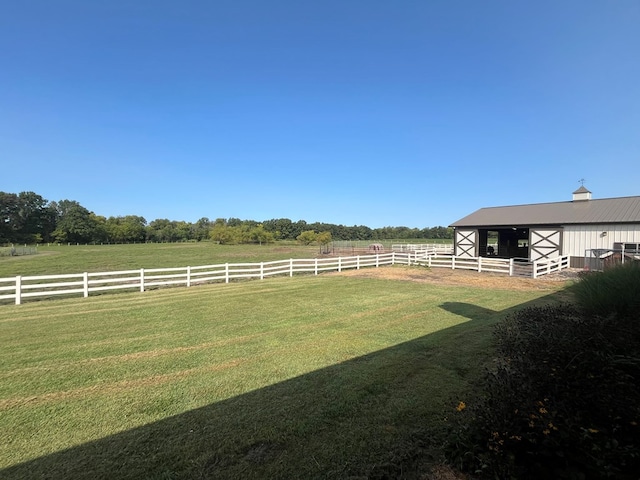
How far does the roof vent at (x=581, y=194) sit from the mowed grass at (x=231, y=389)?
21.2 meters

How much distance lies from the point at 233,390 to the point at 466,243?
2459cm

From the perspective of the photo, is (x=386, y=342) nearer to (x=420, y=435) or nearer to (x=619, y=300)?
(x=420, y=435)

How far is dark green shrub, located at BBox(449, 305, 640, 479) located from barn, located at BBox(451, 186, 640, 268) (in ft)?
59.2

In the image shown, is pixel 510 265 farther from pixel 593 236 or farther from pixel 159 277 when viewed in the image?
pixel 159 277

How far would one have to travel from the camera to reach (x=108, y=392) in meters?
3.80

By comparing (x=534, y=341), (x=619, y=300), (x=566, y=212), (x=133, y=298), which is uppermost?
(x=566, y=212)

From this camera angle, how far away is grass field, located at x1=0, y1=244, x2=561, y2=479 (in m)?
2.52

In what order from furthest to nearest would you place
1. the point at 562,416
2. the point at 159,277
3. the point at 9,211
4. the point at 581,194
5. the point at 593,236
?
the point at 9,211 → the point at 581,194 → the point at 593,236 → the point at 159,277 → the point at 562,416

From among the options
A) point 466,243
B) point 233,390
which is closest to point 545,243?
point 466,243

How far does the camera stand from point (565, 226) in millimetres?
19031

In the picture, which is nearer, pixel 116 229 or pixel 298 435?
pixel 298 435

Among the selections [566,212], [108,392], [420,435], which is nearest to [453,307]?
[420,435]

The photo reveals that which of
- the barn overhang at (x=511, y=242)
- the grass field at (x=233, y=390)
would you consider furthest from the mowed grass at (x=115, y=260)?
the grass field at (x=233, y=390)

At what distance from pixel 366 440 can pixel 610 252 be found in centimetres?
1949
